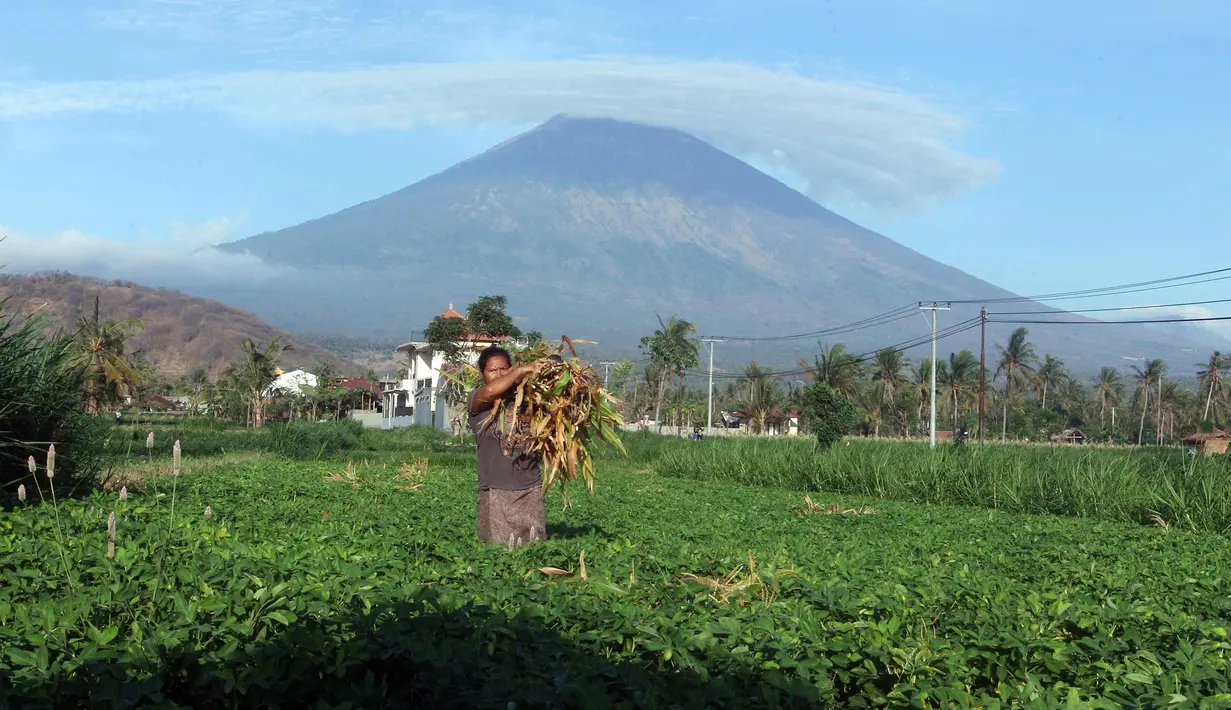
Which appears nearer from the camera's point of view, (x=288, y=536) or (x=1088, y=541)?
(x=288, y=536)

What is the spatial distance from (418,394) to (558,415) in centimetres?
7439

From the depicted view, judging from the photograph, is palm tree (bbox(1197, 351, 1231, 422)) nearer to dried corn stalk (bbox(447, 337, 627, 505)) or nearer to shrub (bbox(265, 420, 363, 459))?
shrub (bbox(265, 420, 363, 459))

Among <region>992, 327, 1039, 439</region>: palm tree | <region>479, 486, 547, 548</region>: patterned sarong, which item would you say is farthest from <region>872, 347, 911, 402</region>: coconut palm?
<region>479, 486, 547, 548</region>: patterned sarong

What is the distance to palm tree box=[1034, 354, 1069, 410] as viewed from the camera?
124 m

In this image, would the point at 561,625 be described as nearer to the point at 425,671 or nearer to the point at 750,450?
the point at 425,671

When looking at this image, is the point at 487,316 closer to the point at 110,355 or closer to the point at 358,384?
the point at 110,355

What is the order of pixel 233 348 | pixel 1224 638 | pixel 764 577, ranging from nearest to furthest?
pixel 1224 638, pixel 764 577, pixel 233 348

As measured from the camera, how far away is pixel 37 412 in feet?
34.9

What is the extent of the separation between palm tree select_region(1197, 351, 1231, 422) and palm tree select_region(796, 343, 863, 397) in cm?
4014

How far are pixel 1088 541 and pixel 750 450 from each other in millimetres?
17180

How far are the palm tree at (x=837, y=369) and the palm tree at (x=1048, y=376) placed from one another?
39.8 m

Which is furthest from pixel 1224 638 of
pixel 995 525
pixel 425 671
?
pixel 995 525

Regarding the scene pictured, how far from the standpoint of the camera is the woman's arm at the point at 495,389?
8141 millimetres

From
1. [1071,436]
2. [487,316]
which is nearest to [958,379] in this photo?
[1071,436]
